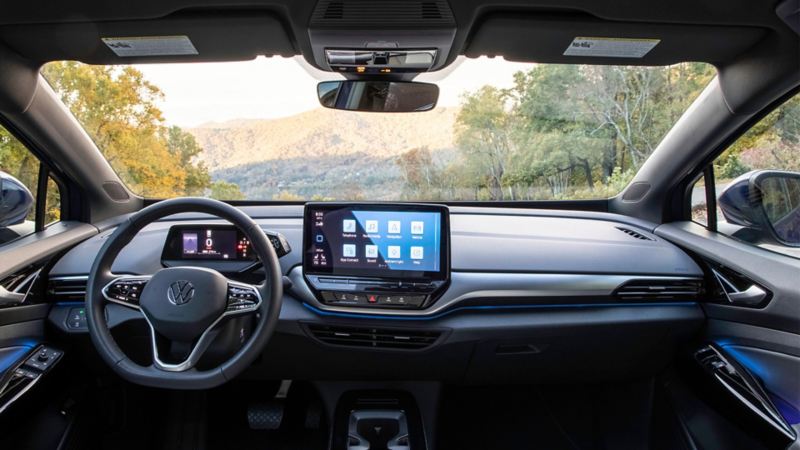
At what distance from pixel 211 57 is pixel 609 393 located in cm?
276

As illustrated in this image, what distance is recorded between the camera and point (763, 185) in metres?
2.60

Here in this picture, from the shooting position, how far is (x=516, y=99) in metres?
2.87

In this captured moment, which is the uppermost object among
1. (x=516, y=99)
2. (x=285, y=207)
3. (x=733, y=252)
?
(x=516, y=99)

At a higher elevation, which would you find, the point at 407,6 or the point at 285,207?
the point at 407,6

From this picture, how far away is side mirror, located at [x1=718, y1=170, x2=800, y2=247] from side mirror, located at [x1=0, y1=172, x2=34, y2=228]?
350 centimetres

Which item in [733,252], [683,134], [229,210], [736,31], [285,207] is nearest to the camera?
[229,210]

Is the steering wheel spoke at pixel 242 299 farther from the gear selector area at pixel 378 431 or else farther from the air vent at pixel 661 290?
the air vent at pixel 661 290

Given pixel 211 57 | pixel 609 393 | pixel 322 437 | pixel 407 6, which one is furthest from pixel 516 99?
pixel 322 437

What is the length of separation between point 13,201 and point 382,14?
6.67ft

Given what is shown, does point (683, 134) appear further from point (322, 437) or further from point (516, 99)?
point (322, 437)

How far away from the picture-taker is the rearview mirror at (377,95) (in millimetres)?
2539

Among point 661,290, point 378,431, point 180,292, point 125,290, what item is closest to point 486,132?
point 661,290

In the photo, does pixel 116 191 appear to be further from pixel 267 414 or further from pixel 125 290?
pixel 267 414

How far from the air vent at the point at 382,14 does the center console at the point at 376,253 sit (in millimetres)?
742
